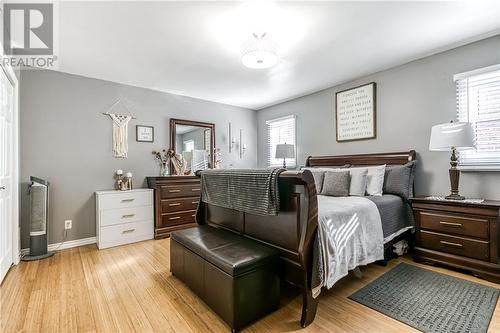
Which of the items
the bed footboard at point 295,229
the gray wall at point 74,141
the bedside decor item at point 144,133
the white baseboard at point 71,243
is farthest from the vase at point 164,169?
the bed footboard at point 295,229

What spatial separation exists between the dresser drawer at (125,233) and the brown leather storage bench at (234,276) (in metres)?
1.83

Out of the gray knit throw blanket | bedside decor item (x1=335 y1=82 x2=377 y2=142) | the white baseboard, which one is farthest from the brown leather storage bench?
bedside decor item (x1=335 y1=82 x2=377 y2=142)

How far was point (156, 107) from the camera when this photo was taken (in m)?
4.23

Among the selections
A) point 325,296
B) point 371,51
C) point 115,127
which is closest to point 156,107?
point 115,127

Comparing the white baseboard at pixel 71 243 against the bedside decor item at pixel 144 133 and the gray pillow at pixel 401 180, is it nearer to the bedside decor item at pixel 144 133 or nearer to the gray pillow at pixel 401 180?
the bedside decor item at pixel 144 133

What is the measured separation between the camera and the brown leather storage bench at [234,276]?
1.58 meters

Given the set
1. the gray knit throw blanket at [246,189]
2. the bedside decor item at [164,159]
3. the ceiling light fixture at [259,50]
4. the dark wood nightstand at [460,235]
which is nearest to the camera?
the gray knit throw blanket at [246,189]

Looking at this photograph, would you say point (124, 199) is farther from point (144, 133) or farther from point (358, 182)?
point (358, 182)

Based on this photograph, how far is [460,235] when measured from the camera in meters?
2.41

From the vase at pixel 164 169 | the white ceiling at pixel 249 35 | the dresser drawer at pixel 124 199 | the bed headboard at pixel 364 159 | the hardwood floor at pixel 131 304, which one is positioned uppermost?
the white ceiling at pixel 249 35

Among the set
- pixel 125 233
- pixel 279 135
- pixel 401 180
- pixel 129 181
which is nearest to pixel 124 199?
pixel 129 181

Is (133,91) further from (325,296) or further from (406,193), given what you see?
(406,193)

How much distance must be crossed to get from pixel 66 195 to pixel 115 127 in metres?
1.20

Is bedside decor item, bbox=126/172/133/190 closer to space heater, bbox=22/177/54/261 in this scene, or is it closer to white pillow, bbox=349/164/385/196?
space heater, bbox=22/177/54/261
